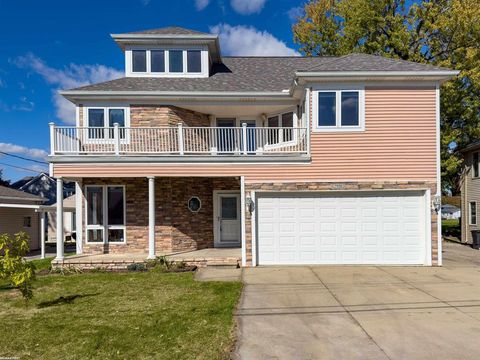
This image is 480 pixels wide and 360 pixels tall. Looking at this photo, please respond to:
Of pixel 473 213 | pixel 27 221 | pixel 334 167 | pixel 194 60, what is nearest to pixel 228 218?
pixel 334 167

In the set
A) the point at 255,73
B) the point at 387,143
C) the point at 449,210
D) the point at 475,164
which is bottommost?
the point at 449,210

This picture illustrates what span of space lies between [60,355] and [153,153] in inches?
289

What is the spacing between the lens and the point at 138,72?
14.2 metres

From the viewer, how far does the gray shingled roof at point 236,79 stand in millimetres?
12695

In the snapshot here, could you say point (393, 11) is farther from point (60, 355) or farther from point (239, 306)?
point (60, 355)

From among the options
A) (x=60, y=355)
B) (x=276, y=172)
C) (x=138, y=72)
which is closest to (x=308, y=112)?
(x=276, y=172)

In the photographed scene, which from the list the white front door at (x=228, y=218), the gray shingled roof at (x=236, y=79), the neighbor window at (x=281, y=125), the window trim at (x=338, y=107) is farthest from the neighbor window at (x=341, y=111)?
the white front door at (x=228, y=218)

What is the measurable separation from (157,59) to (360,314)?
1268cm

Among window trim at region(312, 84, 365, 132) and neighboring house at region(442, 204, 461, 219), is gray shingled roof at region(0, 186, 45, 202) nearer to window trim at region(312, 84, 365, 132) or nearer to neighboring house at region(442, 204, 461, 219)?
window trim at region(312, 84, 365, 132)

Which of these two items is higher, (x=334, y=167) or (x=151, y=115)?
(x=151, y=115)

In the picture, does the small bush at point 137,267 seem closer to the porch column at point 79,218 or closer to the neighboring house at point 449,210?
the porch column at point 79,218

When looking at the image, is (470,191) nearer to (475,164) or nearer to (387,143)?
(475,164)

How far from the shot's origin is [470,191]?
57.0 feet

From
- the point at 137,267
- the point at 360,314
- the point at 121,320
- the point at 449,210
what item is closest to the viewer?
the point at 121,320
